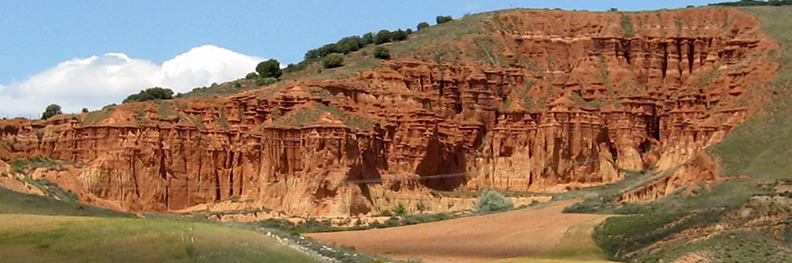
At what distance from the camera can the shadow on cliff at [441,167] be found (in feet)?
384

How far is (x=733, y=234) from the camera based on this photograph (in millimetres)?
69062

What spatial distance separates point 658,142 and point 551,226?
43.2 meters

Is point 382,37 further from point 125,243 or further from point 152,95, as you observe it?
point 125,243

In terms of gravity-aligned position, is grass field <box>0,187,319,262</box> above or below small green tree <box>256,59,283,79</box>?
below

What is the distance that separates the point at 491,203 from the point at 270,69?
117 ft

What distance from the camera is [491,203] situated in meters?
108

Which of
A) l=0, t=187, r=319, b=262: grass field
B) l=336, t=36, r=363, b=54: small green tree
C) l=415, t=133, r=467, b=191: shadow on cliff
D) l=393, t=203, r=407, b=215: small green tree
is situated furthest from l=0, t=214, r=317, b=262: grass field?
l=336, t=36, r=363, b=54: small green tree

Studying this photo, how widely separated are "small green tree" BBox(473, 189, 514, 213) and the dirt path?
5.62 meters

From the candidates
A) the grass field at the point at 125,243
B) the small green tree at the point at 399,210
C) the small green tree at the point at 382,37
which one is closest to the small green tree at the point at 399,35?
the small green tree at the point at 382,37

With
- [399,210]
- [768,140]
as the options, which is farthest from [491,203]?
[768,140]

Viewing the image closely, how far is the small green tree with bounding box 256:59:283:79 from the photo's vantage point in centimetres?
13500

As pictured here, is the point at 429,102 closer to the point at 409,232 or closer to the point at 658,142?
the point at 658,142

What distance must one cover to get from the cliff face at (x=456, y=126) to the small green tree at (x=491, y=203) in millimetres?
3160

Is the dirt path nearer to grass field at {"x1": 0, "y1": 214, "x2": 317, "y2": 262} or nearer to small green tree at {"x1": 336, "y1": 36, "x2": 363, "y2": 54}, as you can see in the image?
grass field at {"x1": 0, "y1": 214, "x2": 317, "y2": 262}
